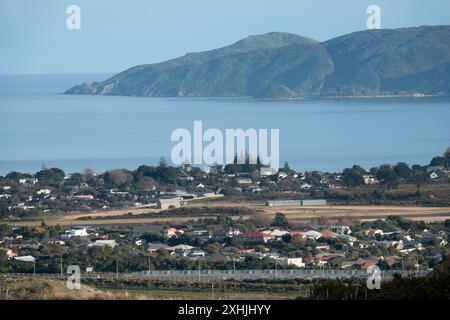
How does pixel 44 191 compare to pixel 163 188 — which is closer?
pixel 44 191

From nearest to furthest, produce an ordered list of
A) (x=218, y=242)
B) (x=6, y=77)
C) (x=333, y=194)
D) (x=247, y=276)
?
(x=247, y=276), (x=218, y=242), (x=333, y=194), (x=6, y=77)

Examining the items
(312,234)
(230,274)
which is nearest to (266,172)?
(312,234)

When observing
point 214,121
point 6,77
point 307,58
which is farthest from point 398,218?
point 6,77

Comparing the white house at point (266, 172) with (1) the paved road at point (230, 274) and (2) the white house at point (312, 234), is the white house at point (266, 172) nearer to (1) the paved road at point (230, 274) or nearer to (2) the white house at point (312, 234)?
(2) the white house at point (312, 234)

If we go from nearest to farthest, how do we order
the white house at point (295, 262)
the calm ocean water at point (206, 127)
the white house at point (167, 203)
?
1. the white house at point (295, 262)
2. the white house at point (167, 203)
3. the calm ocean water at point (206, 127)

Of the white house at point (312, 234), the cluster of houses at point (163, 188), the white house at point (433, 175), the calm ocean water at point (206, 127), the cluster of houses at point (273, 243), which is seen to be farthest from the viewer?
the calm ocean water at point (206, 127)

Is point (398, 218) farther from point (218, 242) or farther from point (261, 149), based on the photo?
point (261, 149)

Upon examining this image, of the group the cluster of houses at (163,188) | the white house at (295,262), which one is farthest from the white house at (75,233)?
the cluster of houses at (163,188)

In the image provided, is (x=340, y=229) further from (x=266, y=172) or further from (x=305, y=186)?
(x=266, y=172)

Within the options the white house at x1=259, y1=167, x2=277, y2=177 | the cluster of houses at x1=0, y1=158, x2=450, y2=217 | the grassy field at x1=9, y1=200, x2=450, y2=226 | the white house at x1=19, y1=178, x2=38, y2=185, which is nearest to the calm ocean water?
the white house at x1=259, y1=167, x2=277, y2=177
